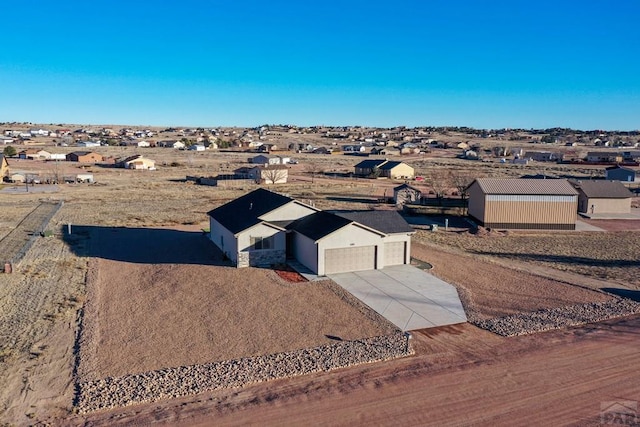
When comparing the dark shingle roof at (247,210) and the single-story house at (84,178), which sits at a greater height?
the dark shingle roof at (247,210)

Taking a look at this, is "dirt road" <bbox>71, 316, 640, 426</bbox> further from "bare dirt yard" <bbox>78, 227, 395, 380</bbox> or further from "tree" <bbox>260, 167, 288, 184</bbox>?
"tree" <bbox>260, 167, 288, 184</bbox>

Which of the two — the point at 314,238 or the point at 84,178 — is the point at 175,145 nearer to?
the point at 84,178

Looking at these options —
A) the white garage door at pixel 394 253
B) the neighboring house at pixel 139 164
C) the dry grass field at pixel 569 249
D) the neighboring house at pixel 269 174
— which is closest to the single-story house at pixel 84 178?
the neighboring house at pixel 139 164

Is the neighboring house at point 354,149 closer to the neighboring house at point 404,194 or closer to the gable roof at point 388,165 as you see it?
the gable roof at point 388,165

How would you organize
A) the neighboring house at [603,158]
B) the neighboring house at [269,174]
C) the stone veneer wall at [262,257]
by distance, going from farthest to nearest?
the neighboring house at [603,158] → the neighboring house at [269,174] → the stone veneer wall at [262,257]

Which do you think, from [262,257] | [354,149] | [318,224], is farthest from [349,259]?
[354,149]

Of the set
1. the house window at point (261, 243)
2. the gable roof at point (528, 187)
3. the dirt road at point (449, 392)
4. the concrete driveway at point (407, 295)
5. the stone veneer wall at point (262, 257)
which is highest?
the gable roof at point (528, 187)

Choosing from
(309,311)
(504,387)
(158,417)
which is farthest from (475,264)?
(158,417)
